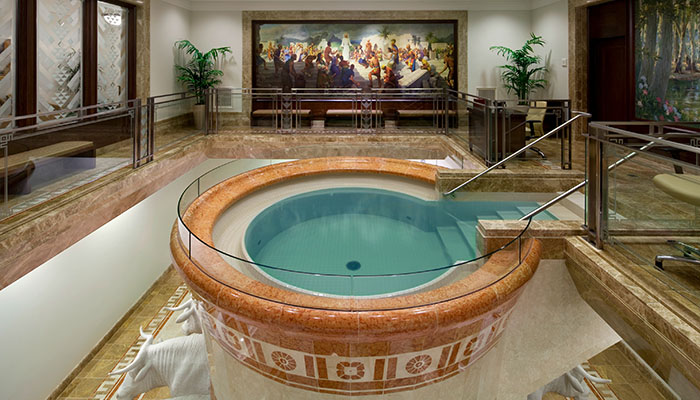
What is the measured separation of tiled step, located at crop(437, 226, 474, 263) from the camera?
10.9 ft

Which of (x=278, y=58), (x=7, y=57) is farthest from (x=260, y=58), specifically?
(x=7, y=57)

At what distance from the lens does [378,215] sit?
476cm

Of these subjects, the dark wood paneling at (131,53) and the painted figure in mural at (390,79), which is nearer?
the dark wood paneling at (131,53)

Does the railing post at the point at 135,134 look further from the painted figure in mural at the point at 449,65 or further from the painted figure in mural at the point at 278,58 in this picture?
the painted figure in mural at the point at 449,65

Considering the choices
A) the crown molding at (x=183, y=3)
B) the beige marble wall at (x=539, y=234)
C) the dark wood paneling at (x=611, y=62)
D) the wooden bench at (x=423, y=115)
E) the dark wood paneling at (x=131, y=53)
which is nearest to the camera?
the beige marble wall at (x=539, y=234)

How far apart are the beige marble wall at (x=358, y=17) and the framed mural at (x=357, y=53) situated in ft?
0.41

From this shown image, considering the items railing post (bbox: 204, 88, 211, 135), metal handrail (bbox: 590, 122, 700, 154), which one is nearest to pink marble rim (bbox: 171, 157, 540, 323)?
metal handrail (bbox: 590, 122, 700, 154)

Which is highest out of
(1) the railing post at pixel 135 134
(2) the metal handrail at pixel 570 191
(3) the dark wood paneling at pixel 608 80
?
(3) the dark wood paneling at pixel 608 80

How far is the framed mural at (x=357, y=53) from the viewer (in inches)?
465

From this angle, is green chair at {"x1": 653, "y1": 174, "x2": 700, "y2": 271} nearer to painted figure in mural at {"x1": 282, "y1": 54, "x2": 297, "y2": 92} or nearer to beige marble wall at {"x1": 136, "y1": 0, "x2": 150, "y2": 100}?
beige marble wall at {"x1": 136, "y1": 0, "x2": 150, "y2": 100}

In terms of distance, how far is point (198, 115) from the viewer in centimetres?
978

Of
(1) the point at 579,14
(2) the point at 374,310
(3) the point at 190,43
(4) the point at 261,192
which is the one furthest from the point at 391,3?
(2) the point at 374,310

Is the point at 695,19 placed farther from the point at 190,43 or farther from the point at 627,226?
the point at 190,43

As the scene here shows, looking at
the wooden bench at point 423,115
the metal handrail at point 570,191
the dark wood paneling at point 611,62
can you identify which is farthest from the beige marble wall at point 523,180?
the dark wood paneling at point 611,62
